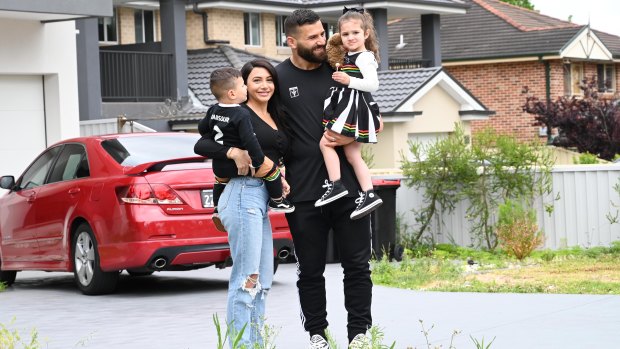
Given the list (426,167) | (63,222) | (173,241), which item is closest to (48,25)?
(426,167)

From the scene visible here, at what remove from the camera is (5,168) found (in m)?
19.9

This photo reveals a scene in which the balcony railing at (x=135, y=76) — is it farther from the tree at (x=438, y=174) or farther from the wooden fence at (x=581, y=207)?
the wooden fence at (x=581, y=207)

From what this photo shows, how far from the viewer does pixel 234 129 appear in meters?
7.71

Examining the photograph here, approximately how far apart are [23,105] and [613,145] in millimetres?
18896

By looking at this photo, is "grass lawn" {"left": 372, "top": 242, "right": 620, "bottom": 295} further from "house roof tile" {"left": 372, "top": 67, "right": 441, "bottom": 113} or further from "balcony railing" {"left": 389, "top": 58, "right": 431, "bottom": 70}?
"balcony railing" {"left": 389, "top": 58, "right": 431, "bottom": 70}

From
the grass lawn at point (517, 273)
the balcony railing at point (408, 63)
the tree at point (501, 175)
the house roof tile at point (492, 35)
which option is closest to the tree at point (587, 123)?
the balcony railing at point (408, 63)

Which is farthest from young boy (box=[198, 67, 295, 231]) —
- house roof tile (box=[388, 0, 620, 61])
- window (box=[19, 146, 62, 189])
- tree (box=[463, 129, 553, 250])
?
house roof tile (box=[388, 0, 620, 61])

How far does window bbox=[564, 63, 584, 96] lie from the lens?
46.5m

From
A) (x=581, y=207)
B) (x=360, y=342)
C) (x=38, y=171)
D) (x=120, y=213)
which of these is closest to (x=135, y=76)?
(x=581, y=207)

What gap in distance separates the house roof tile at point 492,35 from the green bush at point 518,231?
27.7m

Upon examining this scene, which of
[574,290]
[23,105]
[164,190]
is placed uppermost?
[23,105]

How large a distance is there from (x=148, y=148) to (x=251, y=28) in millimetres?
23717

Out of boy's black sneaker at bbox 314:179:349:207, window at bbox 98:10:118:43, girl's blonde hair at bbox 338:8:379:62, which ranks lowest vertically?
boy's black sneaker at bbox 314:179:349:207

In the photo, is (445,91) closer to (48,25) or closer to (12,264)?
(48,25)
